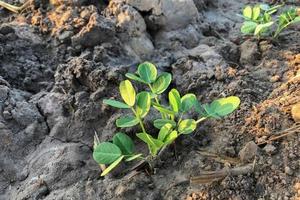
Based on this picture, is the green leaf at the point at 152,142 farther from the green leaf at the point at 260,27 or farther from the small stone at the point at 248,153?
the green leaf at the point at 260,27

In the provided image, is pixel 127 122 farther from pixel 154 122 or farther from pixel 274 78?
pixel 274 78

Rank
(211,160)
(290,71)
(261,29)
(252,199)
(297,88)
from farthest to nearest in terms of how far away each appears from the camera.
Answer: (261,29) < (290,71) < (297,88) < (211,160) < (252,199)

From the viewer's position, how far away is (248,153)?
4.88ft

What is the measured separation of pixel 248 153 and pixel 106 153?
482 mm

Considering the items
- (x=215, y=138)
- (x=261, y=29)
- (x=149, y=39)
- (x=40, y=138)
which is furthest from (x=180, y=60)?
(x=40, y=138)

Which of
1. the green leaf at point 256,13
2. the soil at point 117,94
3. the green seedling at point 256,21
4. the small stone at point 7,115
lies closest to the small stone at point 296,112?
the soil at point 117,94

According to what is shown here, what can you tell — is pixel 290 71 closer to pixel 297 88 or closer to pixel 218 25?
pixel 297 88

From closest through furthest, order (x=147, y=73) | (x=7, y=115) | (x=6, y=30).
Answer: (x=147, y=73) < (x=7, y=115) < (x=6, y=30)

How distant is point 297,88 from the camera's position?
5.55 feet

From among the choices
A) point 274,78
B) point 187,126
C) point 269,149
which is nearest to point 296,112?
point 269,149

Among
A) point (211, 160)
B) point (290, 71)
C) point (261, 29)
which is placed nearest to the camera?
point (211, 160)

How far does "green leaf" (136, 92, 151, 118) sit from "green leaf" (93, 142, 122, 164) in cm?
15

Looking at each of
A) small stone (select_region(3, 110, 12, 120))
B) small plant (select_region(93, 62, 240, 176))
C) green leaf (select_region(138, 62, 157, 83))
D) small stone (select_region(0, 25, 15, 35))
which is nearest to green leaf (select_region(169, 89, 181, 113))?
small plant (select_region(93, 62, 240, 176))

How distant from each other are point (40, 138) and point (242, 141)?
2.57ft
